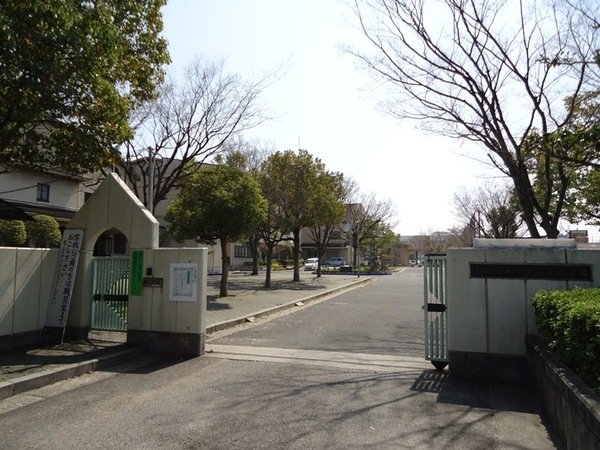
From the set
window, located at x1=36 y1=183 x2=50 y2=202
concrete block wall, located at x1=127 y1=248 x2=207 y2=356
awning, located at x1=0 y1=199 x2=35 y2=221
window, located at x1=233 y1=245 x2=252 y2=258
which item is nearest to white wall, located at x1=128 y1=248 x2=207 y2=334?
concrete block wall, located at x1=127 y1=248 x2=207 y2=356

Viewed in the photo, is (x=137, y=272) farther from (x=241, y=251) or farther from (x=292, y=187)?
(x=241, y=251)

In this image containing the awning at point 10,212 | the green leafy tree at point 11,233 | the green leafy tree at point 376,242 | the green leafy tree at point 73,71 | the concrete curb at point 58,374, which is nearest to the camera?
the concrete curb at point 58,374

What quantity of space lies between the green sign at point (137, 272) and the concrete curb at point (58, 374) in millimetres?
1167

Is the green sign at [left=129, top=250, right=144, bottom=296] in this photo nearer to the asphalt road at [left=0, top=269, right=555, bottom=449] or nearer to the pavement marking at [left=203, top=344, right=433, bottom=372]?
the asphalt road at [left=0, top=269, right=555, bottom=449]

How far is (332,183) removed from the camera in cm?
2869

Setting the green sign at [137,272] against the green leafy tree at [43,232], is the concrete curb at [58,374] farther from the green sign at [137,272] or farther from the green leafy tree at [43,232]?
the green leafy tree at [43,232]

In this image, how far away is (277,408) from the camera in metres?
5.50

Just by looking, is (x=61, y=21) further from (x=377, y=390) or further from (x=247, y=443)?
(x=377, y=390)

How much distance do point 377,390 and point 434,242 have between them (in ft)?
244

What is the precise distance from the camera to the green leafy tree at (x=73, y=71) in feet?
21.8

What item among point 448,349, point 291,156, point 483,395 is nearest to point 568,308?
point 483,395

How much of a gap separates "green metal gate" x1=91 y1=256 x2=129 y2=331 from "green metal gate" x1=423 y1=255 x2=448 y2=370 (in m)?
5.74

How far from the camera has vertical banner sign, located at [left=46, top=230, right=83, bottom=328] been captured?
28.8 ft

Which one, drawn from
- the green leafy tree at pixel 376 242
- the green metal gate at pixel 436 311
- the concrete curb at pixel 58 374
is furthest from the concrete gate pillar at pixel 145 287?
the green leafy tree at pixel 376 242
